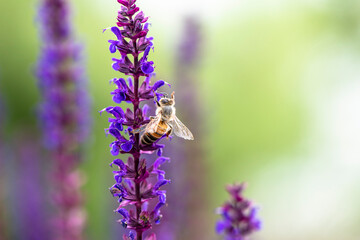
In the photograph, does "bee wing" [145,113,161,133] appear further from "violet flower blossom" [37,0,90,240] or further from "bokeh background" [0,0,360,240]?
"bokeh background" [0,0,360,240]

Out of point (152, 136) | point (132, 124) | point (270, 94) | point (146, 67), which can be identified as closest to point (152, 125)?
point (152, 136)

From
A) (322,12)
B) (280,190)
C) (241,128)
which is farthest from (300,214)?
(322,12)

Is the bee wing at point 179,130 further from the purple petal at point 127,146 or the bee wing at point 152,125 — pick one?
the purple petal at point 127,146

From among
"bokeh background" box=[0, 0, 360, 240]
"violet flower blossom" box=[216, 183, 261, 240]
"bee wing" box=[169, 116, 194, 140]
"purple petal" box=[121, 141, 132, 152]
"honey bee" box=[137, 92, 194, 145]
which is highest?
"purple petal" box=[121, 141, 132, 152]

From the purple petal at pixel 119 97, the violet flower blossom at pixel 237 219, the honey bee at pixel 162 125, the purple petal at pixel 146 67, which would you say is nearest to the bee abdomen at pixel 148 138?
the honey bee at pixel 162 125

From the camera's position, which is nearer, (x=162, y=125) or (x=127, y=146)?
(x=127, y=146)

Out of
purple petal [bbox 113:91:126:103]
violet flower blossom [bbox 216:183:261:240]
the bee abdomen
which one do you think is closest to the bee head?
the bee abdomen

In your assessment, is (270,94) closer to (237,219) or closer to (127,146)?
(237,219)
